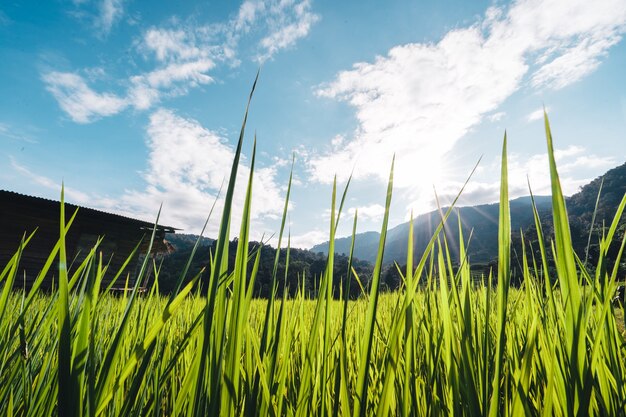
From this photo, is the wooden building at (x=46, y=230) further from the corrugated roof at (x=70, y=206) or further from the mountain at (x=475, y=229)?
the mountain at (x=475, y=229)

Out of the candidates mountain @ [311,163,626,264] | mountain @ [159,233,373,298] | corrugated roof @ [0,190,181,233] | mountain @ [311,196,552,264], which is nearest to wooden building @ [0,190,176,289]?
corrugated roof @ [0,190,181,233]

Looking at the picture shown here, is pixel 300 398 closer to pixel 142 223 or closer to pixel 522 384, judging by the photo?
pixel 522 384

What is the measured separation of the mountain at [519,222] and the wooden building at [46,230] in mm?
11021

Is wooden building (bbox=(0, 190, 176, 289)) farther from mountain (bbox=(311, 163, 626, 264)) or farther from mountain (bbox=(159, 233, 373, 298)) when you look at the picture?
mountain (bbox=(311, 163, 626, 264))

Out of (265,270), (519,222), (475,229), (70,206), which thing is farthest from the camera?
(519,222)

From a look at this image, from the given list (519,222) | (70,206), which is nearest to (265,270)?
(70,206)

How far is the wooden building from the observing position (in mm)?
9555

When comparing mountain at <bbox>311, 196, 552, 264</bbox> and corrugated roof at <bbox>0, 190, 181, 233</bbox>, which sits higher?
mountain at <bbox>311, 196, 552, 264</bbox>

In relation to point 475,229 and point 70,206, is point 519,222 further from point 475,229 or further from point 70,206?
point 70,206

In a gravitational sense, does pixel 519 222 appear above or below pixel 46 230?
above

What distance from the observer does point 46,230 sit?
34.2 feet

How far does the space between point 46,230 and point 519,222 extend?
206ft

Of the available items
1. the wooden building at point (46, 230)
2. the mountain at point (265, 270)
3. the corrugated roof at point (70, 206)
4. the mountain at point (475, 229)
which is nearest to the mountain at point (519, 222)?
the mountain at point (475, 229)

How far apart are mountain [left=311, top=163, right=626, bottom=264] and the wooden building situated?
1102 cm
